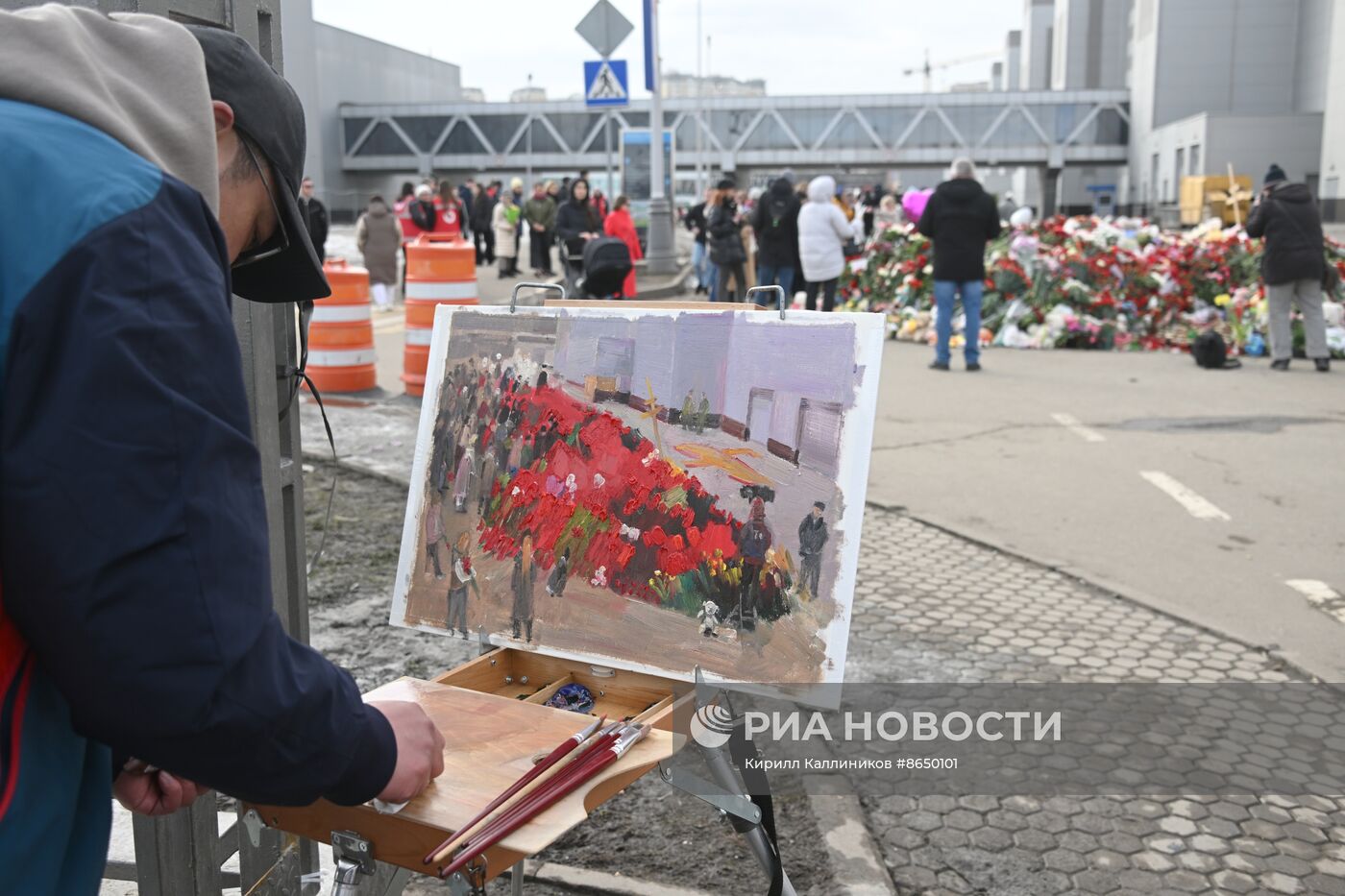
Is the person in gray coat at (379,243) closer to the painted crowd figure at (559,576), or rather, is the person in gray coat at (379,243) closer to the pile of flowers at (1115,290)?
the pile of flowers at (1115,290)

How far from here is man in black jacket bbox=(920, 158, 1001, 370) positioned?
12242 millimetres

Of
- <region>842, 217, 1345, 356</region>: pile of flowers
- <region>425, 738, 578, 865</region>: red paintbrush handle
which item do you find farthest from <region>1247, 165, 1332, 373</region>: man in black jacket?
<region>425, 738, 578, 865</region>: red paintbrush handle

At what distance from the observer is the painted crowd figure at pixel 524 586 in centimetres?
271

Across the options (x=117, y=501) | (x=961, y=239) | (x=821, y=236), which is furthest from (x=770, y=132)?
(x=117, y=501)

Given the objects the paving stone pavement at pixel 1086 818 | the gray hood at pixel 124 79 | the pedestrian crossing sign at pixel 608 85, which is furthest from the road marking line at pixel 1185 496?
the pedestrian crossing sign at pixel 608 85

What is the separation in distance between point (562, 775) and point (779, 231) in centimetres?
1288

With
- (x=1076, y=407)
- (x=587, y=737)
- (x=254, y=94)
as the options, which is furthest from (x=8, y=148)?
(x=1076, y=407)

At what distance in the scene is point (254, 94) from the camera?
1572mm

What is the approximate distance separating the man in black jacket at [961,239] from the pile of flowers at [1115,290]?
2.00m

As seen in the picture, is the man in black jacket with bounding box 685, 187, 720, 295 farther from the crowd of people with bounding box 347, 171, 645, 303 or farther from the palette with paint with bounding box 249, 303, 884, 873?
the palette with paint with bounding box 249, 303, 884, 873

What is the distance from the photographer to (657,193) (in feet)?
72.3

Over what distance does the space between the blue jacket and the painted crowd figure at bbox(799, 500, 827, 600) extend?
1.37 metres

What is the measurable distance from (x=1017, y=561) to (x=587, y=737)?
4.50 metres

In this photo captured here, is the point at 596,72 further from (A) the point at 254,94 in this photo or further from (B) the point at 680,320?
(A) the point at 254,94
